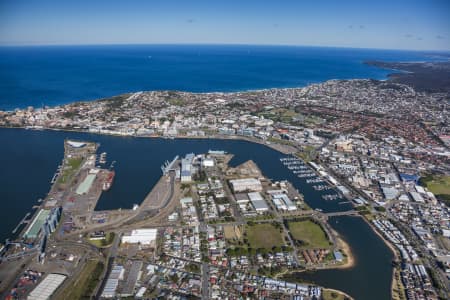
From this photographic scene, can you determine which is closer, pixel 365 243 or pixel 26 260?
pixel 26 260

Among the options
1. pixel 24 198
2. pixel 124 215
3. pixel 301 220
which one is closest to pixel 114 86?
pixel 24 198

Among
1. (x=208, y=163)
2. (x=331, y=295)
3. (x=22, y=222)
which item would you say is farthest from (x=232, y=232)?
(x=22, y=222)

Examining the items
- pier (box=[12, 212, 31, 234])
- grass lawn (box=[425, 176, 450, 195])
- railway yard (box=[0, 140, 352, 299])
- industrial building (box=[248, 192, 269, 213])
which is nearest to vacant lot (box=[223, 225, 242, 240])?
railway yard (box=[0, 140, 352, 299])

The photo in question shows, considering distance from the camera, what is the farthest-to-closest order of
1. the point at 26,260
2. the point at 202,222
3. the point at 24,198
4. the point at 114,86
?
the point at 114,86, the point at 24,198, the point at 202,222, the point at 26,260

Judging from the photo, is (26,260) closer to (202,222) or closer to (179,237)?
(179,237)

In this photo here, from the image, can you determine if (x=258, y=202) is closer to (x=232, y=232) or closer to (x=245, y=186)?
(x=245, y=186)

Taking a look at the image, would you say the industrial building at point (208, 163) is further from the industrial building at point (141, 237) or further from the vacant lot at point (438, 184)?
the vacant lot at point (438, 184)

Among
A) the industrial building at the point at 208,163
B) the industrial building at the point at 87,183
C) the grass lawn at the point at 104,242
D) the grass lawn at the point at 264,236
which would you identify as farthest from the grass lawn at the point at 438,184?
the industrial building at the point at 87,183
